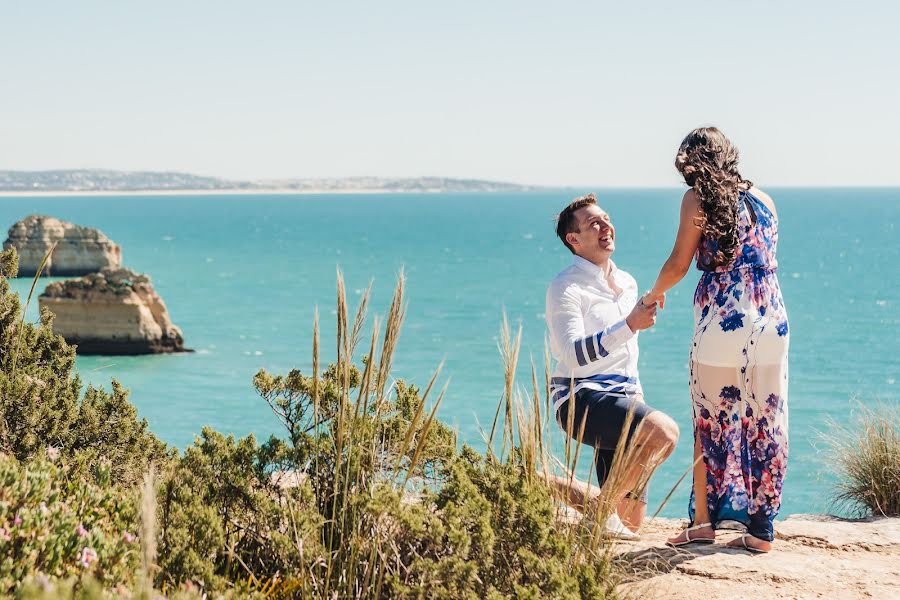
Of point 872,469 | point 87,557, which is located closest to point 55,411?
point 87,557

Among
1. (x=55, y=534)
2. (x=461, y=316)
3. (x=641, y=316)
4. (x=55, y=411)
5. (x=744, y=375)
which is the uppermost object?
(x=641, y=316)

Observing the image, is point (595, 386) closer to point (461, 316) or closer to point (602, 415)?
point (602, 415)

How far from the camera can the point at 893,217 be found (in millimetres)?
134375

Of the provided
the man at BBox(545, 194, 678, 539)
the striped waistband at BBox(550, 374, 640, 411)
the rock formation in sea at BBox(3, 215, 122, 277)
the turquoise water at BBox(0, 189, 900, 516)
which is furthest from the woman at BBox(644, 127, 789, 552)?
the rock formation in sea at BBox(3, 215, 122, 277)

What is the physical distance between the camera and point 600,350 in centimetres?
378

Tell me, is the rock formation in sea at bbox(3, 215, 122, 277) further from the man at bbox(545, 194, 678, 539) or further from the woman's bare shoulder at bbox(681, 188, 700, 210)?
the woman's bare shoulder at bbox(681, 188, 700, 210)

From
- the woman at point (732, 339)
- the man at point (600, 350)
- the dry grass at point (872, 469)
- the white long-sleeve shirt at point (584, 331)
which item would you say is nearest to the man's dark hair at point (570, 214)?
the man at point (600, 350)

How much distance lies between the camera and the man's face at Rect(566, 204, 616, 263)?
4.09 meters

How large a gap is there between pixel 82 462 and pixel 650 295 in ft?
7.31

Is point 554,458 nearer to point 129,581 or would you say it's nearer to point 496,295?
point 129,581

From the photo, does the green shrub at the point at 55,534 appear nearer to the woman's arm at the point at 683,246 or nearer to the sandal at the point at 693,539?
the woman's arm at the point at 683,246

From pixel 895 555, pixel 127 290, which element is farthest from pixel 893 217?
pixel 895 555

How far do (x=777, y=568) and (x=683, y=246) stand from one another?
1.28m

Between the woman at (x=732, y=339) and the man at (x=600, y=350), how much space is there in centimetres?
21
